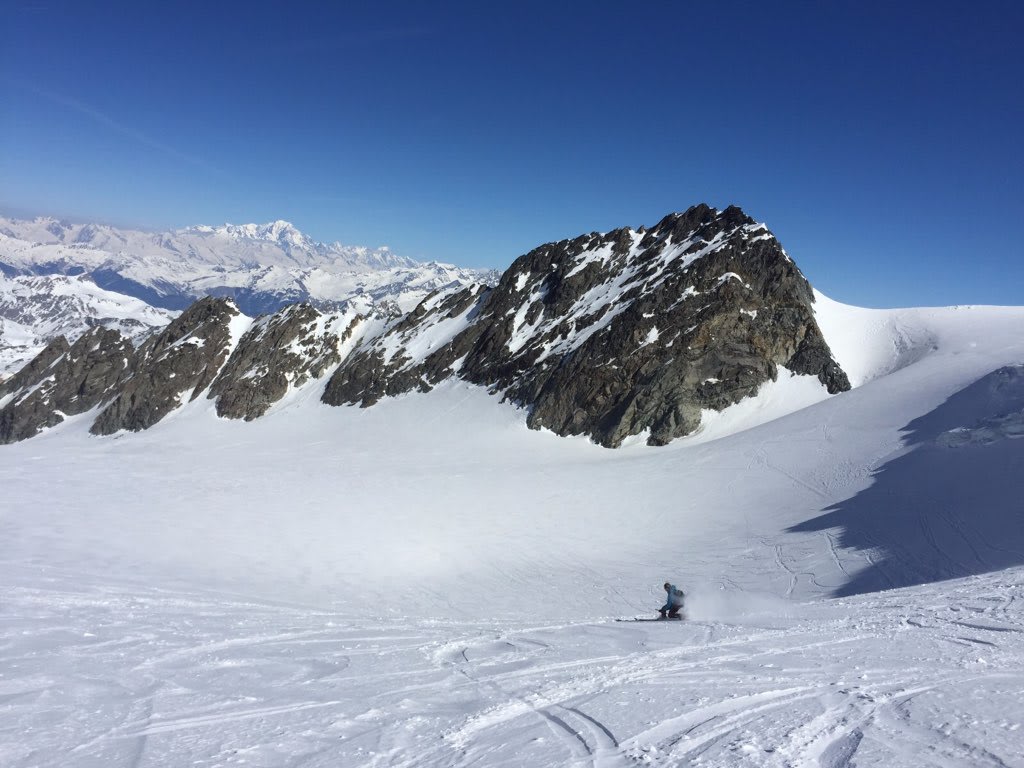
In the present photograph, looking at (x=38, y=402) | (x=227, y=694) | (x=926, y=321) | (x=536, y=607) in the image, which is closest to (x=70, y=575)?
(x=227, y=694)

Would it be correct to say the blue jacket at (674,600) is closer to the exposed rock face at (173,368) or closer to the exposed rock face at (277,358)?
the exposed rock face at (277,358)

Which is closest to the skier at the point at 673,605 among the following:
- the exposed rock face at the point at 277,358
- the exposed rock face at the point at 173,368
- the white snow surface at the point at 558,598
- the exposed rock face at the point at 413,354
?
the white snow surface at the point at 558,598

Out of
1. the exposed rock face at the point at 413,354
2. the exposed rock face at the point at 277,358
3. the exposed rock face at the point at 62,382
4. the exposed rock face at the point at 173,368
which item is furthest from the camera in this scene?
the exposed rock face at the point at 62,382

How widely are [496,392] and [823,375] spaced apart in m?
32.4

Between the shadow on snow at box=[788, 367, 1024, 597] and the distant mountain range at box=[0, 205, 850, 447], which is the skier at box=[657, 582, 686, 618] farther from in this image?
the distant mountain range at box=[0, 205, 850, 447]

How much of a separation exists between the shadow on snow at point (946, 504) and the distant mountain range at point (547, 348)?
1739 cm

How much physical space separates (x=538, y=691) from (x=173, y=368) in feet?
282

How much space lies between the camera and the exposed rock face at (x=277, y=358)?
7188cm

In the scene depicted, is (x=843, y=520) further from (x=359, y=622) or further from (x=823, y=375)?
(x=823, y=375)

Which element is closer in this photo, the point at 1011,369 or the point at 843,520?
the point at 843,520

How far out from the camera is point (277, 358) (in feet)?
254

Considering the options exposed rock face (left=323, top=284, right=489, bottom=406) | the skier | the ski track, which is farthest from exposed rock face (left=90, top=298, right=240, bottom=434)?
the skier

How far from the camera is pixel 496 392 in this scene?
59000 mm

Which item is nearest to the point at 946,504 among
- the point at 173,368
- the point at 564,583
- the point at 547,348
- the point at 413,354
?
the point at 564,583
